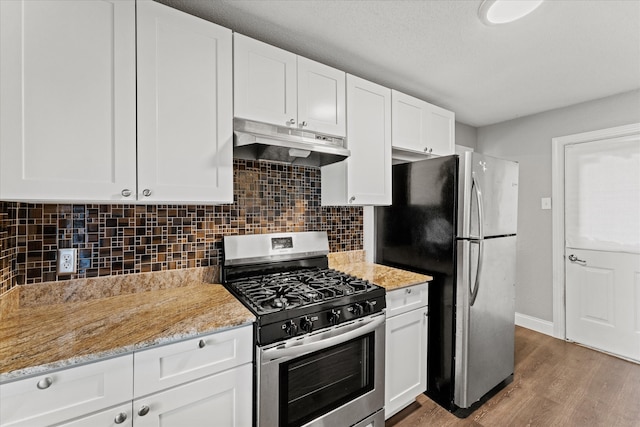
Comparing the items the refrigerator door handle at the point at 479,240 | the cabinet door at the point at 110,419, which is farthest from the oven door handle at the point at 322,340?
the refrigerator door handle at the point at 479,240

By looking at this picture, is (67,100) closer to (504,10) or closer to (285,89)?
(285,89)

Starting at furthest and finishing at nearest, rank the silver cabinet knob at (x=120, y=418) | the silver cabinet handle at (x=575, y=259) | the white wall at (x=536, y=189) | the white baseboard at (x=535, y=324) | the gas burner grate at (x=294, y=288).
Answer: the white baseboard at (x=535, y=324) < the white wall at (x=536, y=189) < the silver cabinet handle at (x=575, y=259) < the gas burner grate at (x=294, y=288) < the silver cabinet knob at (x=120, y=418)

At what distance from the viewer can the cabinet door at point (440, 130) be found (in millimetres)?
2604

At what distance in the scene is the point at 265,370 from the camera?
4.33 ft

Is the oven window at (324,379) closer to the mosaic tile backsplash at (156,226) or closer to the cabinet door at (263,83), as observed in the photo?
the mosaic tile backsplash at (156,226)

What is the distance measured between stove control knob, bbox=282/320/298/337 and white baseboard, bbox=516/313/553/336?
10.9 ft

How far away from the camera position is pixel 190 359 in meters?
1.19

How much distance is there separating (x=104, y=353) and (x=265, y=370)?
0.62 m

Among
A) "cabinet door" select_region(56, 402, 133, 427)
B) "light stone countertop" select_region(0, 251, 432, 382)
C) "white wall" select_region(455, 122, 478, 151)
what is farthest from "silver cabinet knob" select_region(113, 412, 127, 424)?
"white wall" select_region(455, 122, 478, 151)

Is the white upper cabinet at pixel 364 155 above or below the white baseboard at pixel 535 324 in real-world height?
above

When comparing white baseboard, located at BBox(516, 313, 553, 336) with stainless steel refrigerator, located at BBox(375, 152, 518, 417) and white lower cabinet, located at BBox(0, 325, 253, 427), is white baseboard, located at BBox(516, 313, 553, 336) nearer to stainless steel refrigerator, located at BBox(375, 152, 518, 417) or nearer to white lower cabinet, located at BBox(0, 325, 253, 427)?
stainless steel refrigerator, located at BBox(375, 152, 518, 417)

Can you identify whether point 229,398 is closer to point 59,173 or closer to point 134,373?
point 134,373

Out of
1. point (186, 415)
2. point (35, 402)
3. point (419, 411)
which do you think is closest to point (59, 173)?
point (35, 402)

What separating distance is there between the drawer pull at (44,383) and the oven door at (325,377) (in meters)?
0.70
